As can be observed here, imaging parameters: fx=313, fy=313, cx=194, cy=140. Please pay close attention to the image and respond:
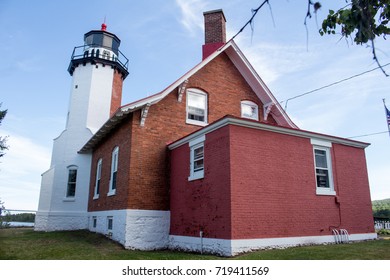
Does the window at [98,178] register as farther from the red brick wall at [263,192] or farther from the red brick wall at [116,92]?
the red brick wall at [263,192]

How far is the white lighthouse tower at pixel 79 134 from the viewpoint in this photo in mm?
19281

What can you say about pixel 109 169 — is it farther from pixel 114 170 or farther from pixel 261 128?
pixel 261 128

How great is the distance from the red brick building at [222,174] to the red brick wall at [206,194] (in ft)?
0.11

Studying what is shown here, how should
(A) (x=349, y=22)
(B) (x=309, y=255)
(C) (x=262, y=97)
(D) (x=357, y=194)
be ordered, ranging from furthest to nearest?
(C) (x=262, y=97) → (D) (x=357, y=194) → (B) (x=309, y=255) → (A) (x=349, y=22)

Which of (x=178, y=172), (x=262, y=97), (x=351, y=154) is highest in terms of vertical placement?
(x=262, y=97)

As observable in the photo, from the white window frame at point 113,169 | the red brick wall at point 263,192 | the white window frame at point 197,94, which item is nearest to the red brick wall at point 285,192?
the red brick wall at point 263,192

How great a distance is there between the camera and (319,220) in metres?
10.7

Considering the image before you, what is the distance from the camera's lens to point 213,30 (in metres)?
16.7

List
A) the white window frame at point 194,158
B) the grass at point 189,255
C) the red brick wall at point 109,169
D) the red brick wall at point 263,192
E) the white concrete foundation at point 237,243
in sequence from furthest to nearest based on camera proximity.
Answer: the red brick wall at point 109,169, the white window frame at point 194,158, the red brick wall at point 263,192, the white concrete foundation at point 237,243, the grass at point 189,255

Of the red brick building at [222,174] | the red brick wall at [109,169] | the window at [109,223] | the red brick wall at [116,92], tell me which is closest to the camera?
the red brick building at [222,174]

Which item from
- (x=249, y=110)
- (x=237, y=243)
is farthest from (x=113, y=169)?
(x=237, y=243)

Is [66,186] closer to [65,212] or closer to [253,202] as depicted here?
[65,212]

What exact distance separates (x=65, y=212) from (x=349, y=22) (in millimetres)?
18636

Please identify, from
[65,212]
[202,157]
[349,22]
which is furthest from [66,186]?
[349,22]
